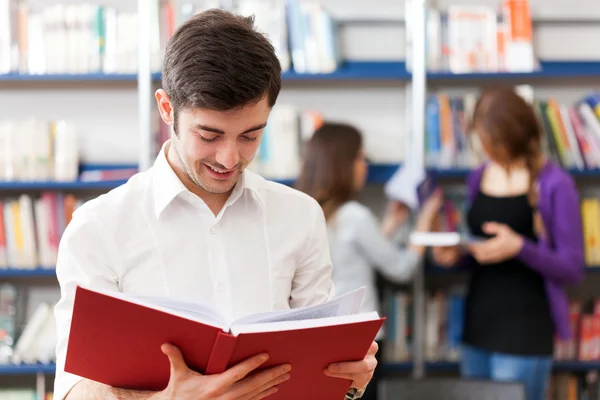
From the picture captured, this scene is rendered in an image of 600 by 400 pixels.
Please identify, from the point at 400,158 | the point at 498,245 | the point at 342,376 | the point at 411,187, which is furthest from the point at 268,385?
the point at 400,158

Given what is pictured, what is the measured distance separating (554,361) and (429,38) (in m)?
1.52

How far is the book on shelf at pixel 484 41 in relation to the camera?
3332 millimetres

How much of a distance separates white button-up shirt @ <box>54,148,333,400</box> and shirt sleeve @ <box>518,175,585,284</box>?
4.72 feet

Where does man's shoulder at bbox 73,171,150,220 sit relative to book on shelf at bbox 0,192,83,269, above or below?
above

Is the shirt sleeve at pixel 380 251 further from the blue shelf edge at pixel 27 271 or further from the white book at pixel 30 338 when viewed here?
the white book at pixel 30 338

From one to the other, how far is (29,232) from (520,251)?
2037mm

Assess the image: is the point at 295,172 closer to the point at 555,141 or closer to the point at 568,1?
the point at 555,141

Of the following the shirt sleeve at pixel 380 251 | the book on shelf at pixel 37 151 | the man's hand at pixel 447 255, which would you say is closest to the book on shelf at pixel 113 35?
the book on shelf at pixel 37 151

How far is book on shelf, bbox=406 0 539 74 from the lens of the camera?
131 inches

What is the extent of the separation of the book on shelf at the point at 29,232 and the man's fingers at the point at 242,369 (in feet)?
7.60

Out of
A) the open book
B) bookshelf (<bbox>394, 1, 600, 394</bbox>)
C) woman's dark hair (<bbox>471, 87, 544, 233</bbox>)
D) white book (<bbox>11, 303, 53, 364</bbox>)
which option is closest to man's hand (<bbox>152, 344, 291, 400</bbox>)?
woman's dark hair (<bbox>471, 87, 544, 233</bbox>)

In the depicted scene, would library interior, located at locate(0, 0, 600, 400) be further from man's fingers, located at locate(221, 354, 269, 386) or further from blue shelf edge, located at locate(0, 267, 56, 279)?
man's fingers, located at locate(221, 354, 269, 386)

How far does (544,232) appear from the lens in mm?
2879

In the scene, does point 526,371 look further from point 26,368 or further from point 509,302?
point 26,368
